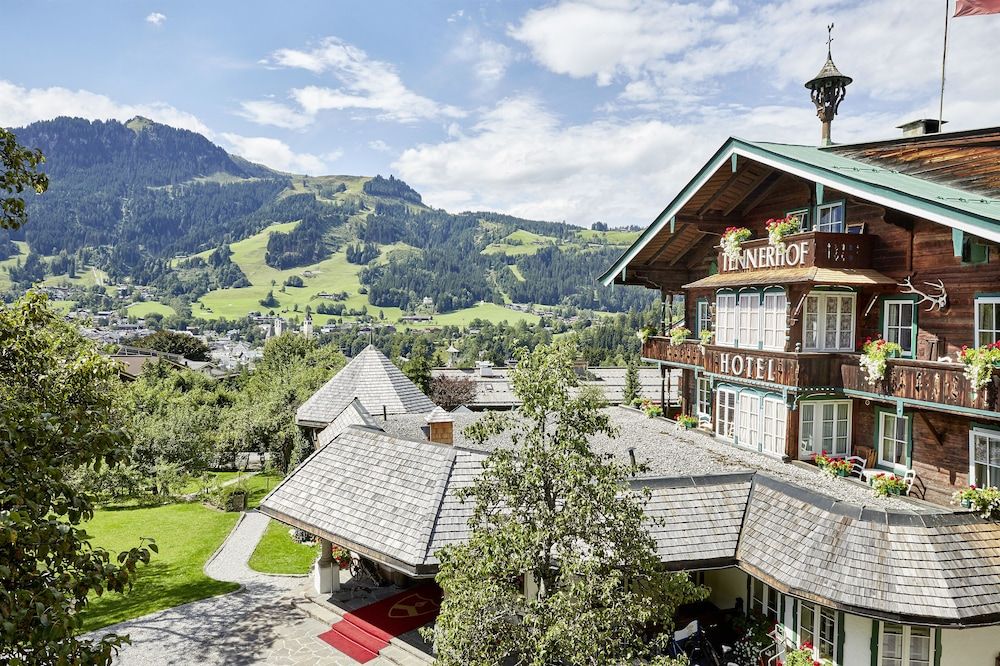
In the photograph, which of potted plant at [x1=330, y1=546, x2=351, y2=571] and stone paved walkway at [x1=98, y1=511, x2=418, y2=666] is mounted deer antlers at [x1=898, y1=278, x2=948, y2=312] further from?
potted plant at [x1=330, y1=546, x2=351, y2=571]

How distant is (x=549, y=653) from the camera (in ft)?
28.3

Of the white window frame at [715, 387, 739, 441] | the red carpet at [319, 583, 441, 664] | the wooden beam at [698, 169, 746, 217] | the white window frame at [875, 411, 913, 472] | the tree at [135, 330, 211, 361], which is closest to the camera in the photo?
the red carpet at [319, 583, 441, 664]

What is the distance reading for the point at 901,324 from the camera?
634 inches

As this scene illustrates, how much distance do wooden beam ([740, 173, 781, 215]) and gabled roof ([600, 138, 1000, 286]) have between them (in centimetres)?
23

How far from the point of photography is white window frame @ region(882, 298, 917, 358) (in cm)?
1557

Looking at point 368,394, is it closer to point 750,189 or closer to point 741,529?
point 750,189

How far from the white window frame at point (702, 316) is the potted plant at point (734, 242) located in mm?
3416

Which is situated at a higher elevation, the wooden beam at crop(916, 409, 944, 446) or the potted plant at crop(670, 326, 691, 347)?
the potted plant at crop(670, 326, 691, 347)

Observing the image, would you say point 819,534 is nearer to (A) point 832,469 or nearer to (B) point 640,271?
(A) point 832,469

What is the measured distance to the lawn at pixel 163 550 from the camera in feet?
60.0

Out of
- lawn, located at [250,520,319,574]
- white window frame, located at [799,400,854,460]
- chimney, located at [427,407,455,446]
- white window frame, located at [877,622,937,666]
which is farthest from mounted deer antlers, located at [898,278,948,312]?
lawn, located at [250,520,319,574]

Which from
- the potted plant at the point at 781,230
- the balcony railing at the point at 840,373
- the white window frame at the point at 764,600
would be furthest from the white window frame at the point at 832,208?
the white window frame at the point at 764,600

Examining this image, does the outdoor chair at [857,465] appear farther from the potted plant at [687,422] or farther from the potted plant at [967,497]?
the potted plant at [687,422]

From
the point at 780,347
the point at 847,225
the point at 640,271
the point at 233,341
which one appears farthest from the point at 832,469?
the point at 233,341
